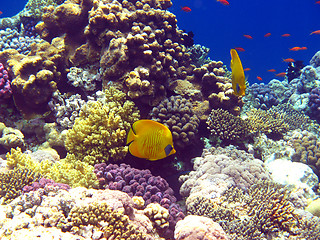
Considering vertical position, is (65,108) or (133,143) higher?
(65,108)

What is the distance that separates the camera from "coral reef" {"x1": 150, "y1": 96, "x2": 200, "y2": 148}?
4.88m

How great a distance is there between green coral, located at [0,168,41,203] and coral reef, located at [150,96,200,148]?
270 centimetres

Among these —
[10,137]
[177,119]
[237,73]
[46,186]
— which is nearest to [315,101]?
[177,119]

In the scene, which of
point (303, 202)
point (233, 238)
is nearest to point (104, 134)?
point (233, 238)

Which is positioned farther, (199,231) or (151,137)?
(151,137)

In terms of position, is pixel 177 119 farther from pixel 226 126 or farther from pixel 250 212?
pixel 250 212

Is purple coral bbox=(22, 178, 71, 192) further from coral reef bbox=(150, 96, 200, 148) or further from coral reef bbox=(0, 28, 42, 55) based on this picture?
coral reef bbox=(0, 28, 42, 55)

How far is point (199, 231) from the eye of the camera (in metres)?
2.46

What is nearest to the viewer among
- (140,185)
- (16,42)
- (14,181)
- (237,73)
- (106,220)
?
(106,220)

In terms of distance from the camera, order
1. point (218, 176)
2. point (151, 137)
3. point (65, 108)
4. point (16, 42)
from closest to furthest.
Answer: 1. point (151, 137)
2. point (218, 176)
3. point (65, 108)
4. point (16, 42)

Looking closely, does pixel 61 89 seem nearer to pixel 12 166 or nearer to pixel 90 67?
pixel 90 67

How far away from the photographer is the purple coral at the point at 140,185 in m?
3.41

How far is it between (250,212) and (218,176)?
2.84 feet

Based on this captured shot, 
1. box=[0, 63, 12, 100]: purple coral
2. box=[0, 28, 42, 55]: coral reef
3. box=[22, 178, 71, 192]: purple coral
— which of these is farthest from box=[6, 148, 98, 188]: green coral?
box=[0, 28, 42, 55]: coral reef
